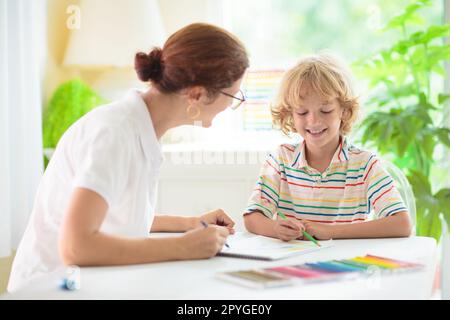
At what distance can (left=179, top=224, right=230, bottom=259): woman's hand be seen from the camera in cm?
136

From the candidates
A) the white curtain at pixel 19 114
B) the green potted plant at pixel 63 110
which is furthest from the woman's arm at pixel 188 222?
the green potted plant at pixel 63 110

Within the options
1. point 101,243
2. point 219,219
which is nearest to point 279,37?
point 219,219

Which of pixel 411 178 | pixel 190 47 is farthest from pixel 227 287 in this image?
pixel 411 178

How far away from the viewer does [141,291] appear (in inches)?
44.3

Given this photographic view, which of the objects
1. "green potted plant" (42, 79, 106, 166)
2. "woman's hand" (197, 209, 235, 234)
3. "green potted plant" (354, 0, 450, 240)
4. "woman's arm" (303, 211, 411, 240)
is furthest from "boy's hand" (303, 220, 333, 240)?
"green potted plant" (42, 79, 106, 166)

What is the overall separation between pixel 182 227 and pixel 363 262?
593 mm

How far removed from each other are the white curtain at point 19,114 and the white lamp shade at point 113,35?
0.77 feet

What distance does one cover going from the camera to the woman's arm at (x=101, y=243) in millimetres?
1231

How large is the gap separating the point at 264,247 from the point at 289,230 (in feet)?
0.38

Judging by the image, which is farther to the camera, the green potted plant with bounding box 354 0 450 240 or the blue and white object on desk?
the green potted plant with bounding box 354 0 450 240

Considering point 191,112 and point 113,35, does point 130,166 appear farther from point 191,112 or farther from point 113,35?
point 113,35

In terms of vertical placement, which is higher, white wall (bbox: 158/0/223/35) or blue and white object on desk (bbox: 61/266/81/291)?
white wall (bbox: 158/0/223/35)

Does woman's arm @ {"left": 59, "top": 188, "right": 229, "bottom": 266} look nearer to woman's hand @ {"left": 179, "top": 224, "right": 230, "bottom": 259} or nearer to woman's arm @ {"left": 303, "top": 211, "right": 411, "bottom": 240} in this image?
woman's hand @ {"left": 179, "top": 224, "right": 230, "bottom": 259}
